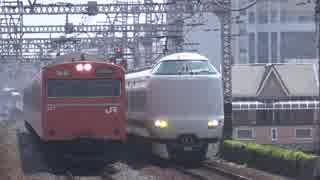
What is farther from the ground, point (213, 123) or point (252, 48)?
point (252, 48)

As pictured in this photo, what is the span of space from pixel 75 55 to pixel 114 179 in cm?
450

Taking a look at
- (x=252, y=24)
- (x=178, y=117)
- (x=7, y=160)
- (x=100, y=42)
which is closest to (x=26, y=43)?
(x=100, y=42)

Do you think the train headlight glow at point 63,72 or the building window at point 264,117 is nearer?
the train headlight glow at point 63,72

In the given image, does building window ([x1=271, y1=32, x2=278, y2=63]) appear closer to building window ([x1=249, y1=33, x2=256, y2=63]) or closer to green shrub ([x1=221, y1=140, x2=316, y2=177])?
building window ([x1=249, y1=33, x2=256, y2=63])

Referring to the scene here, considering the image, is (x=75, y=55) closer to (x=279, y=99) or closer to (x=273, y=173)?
(x=273, y=173)

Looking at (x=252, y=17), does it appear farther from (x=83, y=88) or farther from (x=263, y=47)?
(x=83, y=88)

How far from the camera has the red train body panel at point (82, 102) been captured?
1933 cm

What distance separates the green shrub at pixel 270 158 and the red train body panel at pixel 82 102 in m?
3.56

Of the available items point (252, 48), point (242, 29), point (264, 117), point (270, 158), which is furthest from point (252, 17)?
point (270, 158)

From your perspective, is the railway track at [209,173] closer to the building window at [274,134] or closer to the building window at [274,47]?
the building window at [274,134]

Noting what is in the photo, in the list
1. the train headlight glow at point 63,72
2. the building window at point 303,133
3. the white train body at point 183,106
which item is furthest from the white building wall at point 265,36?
the train headlight glow at point 63,72

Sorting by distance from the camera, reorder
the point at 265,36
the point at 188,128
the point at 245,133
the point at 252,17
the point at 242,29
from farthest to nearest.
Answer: the point at 265,36 → the point at 242,29 → the point at 245,133 → the point at 252,17 → the point at 188,128

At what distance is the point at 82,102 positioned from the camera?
19438 millimetres

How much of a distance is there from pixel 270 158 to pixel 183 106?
2529 millimetres
